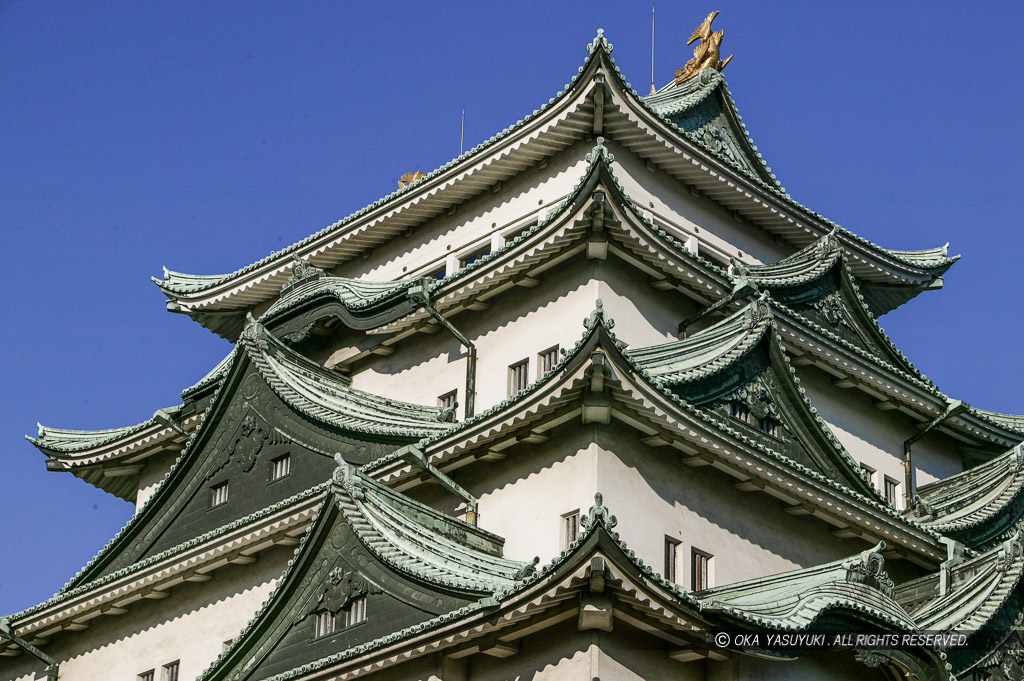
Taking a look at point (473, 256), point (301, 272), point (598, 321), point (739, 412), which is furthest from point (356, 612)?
point (301, 272)

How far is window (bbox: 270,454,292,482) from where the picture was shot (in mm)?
29594

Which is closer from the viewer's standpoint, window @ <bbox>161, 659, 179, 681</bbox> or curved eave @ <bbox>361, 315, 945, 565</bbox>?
curved eave @ <bbox>361, 315, 945, 565</bbox>

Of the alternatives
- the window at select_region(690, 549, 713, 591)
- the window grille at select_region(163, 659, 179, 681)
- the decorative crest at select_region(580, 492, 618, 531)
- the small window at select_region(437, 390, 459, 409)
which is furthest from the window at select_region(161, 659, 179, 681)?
the decorative crest at select_region(580, 492, 618, 531)

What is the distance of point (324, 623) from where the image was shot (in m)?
25.5

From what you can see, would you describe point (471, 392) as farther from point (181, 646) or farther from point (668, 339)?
point (181, 646)

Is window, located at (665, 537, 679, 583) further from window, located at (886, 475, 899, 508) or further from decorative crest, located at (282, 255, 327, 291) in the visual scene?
decorative crest, located at (282, 255, 327, 291)

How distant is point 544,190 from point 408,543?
954cm

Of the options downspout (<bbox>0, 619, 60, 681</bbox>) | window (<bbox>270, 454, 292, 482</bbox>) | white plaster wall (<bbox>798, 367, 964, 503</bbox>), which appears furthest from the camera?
downspout (<bbox>0, 619, 60, 681</bbox>)

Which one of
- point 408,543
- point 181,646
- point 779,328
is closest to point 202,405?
point 181,646

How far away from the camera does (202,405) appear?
1319 inches

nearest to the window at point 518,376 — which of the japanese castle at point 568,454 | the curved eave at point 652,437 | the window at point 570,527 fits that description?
the japanese castle at point 568,454

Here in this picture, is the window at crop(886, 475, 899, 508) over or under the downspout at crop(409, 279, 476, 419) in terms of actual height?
under

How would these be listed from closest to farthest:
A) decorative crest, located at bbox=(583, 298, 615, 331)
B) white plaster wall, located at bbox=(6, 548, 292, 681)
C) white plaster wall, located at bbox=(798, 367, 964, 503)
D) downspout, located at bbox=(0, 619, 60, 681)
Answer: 1. decorative crest, located at bbox=(583, 298, 615, 331)
2. white plaster wall, located at bbox=(6, 548, 292, 681)
3. white plaster wall, located at bbox=(798, 367, 964, 503)
4. downspout, located at bbox=(0, 619, 60, 681)

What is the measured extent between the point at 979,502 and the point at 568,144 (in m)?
10.7
